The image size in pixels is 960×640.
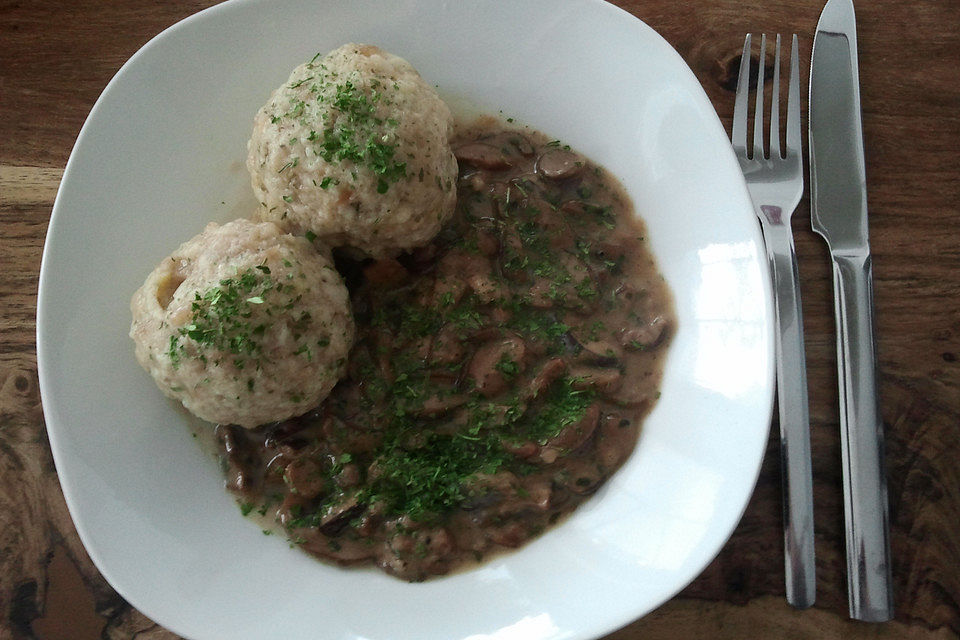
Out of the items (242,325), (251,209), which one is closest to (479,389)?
(242,325)

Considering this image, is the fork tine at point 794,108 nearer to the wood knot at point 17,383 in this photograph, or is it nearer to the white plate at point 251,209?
the white plate at point 251,209

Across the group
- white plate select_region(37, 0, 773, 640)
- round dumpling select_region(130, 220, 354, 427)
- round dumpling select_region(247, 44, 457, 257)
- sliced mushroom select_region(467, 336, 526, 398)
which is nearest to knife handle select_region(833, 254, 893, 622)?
white plate select_region(37, 0, 773, 640)

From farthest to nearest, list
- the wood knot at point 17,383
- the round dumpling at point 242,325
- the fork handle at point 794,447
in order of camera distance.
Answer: the wood knot at point 17,383 < the fork handle at point 794,447 < the round dumpling at point 242,325

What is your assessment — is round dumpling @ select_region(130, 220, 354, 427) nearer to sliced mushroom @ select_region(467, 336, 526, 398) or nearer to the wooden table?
sliced mushroom @ select_region(467, 336, 526, 398)

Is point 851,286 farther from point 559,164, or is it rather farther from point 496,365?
point 496,365

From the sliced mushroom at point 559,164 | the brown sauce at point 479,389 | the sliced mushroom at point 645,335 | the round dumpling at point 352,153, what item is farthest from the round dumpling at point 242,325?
the sliced mushroom at point 645,335

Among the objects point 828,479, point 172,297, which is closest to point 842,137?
point 828,479
